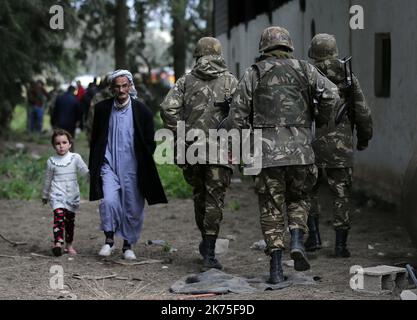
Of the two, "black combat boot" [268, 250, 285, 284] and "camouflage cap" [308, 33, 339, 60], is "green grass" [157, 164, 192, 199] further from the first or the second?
"black combat boot" [268, 250, 285, 284]

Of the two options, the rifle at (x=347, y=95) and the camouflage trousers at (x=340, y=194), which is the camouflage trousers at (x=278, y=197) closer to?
the rifle at (x=347, y=95)

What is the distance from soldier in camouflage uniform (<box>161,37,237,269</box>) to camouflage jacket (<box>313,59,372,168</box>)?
0.98 metres

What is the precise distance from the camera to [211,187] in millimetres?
8547

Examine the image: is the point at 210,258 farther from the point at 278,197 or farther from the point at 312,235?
the point at 312,235

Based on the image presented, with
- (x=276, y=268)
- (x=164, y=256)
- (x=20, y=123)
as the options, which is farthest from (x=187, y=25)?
(x=276, y=268)

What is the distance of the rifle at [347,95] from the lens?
28.7ft

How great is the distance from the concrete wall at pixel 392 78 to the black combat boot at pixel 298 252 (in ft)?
13.1

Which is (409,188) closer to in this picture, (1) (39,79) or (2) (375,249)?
(2) (375,249)

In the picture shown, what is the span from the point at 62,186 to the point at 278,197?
8.41 feet

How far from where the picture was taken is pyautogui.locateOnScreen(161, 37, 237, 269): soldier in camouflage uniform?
8.53 meters

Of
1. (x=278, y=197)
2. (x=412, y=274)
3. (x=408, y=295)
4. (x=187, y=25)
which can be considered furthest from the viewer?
(x=187, y=25)

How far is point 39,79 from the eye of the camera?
26.2 meters
